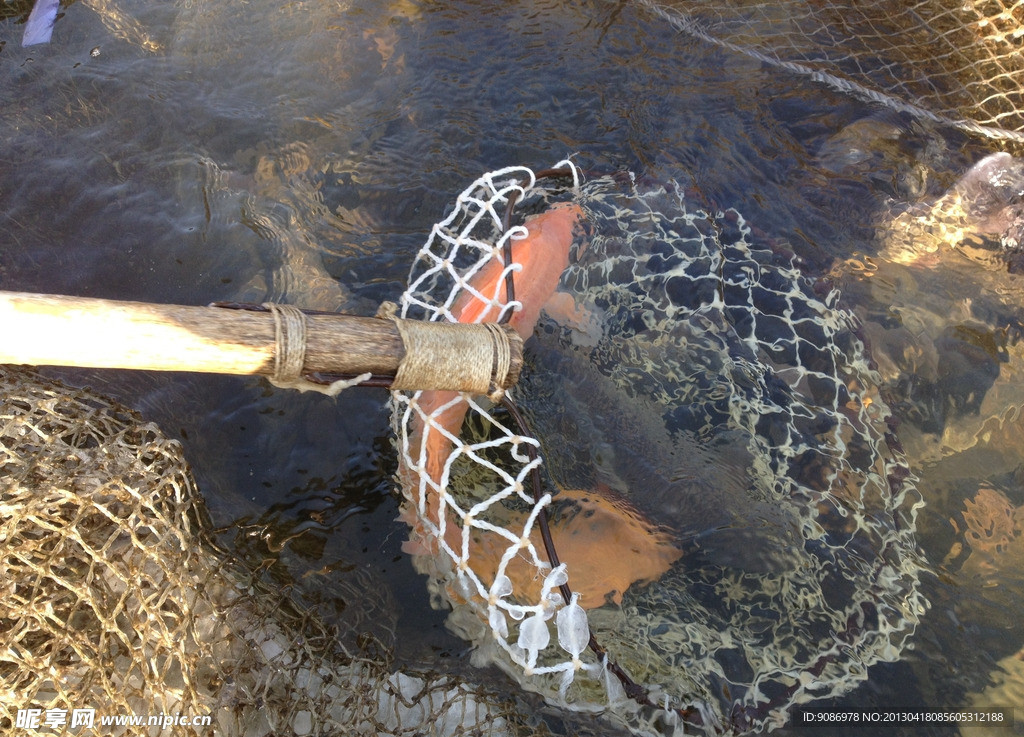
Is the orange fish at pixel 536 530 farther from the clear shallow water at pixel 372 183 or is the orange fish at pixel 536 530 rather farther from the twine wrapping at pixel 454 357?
the clear shallow water at pixel 372 183

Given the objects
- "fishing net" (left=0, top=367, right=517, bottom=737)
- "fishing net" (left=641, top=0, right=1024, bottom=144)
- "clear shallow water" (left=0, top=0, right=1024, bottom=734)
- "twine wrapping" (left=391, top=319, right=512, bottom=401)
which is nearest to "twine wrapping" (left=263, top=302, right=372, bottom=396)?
"twine wrapping" (left=391, top=319, right=512, bottom=401)

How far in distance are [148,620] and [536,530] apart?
4.36 ft

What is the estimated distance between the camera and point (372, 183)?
12.4ft

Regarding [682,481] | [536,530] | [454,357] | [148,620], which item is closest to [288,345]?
[454,357]

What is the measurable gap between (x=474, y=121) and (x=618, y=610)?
8.91 feet

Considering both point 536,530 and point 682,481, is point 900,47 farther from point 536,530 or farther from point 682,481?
point 536,530

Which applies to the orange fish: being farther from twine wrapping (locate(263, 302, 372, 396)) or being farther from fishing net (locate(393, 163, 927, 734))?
twine wrapping (locate(263, 302, 372, 396))

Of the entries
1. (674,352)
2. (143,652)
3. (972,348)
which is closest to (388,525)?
(143,652)

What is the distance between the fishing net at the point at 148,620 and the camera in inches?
70.6

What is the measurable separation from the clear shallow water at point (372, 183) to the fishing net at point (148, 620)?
0.27 metres

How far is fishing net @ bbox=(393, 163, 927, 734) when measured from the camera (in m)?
2.49

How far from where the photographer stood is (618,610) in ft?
8.64

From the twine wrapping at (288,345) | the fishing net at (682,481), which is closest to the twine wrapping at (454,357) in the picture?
the fishing net at (682,481)

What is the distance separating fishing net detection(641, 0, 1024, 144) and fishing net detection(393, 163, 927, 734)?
172cm
